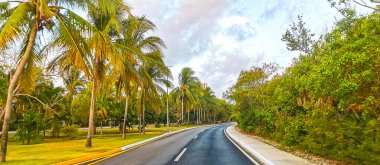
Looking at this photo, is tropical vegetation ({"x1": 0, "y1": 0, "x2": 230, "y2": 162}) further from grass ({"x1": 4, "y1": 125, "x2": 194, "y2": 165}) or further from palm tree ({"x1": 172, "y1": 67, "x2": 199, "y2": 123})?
palm tree ({"x1": 172, "y1": 67, "x2": 199, "y2": 123})

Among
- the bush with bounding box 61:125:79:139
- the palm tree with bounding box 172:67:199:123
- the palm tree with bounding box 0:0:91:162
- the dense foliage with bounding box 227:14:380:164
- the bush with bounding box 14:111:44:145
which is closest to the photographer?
the dense foliage with bounding box 227:14:380:164

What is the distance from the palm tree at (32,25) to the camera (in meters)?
11.7

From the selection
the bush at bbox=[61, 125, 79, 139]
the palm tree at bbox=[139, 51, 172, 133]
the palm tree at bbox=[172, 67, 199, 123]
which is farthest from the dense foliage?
the palm tree at bbox=[172, 67, 199, 123]

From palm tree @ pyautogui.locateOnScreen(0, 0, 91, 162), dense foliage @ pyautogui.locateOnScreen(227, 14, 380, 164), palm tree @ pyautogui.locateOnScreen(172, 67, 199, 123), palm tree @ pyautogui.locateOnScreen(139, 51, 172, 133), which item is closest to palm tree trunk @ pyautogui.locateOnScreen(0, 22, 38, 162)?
palm tree @ pyautogui.locateOnScreen(0, 0, 91, 162)

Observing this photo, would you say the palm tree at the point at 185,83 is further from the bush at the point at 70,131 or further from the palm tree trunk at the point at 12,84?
the palm tree trunk at the point at 12,84

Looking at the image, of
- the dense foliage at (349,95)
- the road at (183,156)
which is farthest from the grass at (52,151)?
the dense foliage at (349,95)

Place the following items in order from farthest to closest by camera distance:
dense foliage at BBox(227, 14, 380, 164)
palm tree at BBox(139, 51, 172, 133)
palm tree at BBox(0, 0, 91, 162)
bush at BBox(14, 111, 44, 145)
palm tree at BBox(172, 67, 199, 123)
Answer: palm tree at BBox(172, 67, 199, 123)
bush at BBox(14, 111, 44, 145)
palm tree at BBox(139, 51, 172, 133)
palm tree at BBox(0, 0, 91, 162)
dense foliage at BBox(227, 14, 380, 164)

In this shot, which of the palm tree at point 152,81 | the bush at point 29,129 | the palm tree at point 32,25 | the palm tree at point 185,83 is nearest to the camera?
the palm tree at point 32,25

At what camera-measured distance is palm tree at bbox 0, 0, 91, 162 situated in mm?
11734

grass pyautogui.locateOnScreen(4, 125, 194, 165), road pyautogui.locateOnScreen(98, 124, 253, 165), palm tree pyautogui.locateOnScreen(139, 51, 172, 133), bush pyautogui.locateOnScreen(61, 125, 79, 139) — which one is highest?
palm tree pyautogui.locateOnScreen(139, 51, 172, 133)

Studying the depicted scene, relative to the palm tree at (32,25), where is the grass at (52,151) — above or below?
below

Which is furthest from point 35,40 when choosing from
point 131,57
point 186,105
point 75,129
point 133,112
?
point 186,105

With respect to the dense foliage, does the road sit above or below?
below

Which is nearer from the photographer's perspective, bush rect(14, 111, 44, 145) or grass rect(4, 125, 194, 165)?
grass rect(4, 125, 194, 165)
